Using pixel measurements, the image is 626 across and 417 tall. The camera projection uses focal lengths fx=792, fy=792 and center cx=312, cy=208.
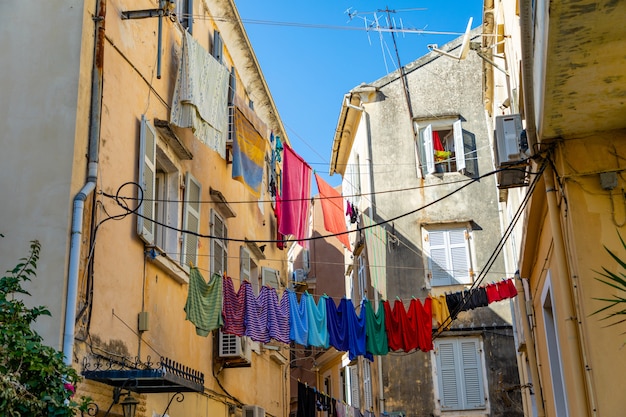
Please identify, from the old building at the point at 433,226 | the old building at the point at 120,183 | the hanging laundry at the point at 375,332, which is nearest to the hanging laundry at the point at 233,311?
the old building at the point at 120,183

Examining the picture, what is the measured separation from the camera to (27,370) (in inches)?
259

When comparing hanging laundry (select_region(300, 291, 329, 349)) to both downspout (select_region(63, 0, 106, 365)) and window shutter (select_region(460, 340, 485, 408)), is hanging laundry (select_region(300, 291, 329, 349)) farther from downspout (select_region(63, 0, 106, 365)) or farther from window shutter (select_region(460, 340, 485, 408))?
window shutter (select_region(460, 340, 485, 408))

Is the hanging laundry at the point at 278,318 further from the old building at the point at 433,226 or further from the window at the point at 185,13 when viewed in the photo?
the old building at the point at 433,226

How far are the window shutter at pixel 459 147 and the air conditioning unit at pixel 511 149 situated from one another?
37.8ft

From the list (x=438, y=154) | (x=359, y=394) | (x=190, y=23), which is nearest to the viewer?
(x=190, y=23)

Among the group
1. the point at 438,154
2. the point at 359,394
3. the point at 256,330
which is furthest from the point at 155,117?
the point at 359,394

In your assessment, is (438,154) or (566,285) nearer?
(566,285)

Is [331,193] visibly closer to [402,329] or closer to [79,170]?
[402,329]

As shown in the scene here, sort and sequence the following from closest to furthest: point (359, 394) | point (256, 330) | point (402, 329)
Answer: point (256, 330) < point (402, 329) < point (359, 394)

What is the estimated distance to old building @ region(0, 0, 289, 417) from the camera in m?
8.52

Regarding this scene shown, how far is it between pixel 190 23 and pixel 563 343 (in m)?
8.13

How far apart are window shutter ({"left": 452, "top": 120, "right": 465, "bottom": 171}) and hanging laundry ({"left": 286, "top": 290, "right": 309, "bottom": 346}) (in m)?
9.28

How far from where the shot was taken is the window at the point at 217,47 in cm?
1544

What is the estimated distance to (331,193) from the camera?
61.7ft
